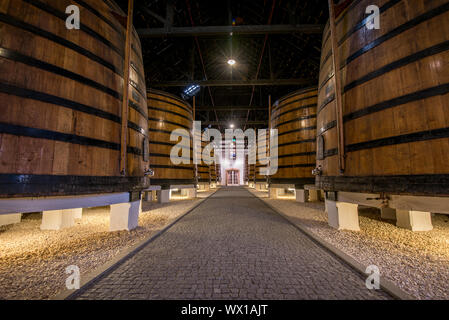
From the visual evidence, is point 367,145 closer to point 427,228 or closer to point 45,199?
point 427,228

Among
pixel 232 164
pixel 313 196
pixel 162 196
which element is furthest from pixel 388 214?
pixel 232 164

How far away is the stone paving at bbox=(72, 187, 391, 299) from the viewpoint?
1329 mm

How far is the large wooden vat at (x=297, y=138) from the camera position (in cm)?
583

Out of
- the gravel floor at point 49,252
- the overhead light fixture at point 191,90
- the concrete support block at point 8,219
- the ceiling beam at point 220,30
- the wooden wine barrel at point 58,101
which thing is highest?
the overhead light fixture at point 191,90

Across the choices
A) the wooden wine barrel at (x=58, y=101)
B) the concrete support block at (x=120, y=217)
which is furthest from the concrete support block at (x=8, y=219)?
the wooden wine barrel at (x=58, y=101)

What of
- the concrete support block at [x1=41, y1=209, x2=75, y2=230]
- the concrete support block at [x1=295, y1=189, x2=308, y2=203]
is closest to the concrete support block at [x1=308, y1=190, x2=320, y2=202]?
the concrete support block at [x1=295, y1=189, x2=308, y2=203]

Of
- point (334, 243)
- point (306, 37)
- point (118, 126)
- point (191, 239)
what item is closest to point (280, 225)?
point (334, 243)

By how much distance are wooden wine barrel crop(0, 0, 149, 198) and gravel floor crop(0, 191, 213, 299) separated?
2.35ft

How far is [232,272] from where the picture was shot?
5.32 feet

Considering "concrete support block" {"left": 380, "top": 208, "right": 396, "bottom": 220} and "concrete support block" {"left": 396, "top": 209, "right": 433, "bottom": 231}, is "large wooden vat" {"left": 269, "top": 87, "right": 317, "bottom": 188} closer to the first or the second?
"concrete support block" {"left": 380, "top": 208, "right": 396, "bottom": 220}

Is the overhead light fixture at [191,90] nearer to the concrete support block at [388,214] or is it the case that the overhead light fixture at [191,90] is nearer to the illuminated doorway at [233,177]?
the concrete support block at [388,214]

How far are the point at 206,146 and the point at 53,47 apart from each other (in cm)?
1018

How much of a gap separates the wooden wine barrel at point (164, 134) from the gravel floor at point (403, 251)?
Answer: 4525mm

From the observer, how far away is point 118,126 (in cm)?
265
